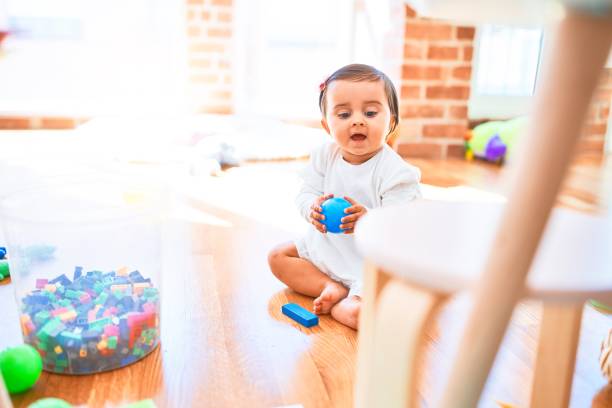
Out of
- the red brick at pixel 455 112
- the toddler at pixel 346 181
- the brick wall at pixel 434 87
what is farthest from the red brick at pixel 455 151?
the toddler at pixel 346 181

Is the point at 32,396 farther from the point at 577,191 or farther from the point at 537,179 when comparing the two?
the point at 577,191

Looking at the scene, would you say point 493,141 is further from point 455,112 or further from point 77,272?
point 77,272

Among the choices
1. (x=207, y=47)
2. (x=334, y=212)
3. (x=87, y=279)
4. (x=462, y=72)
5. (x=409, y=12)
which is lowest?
(x=87, y=279)

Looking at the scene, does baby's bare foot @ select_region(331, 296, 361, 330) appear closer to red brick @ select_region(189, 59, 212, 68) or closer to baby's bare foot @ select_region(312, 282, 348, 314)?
baby's bare foot @ select_region(312, 282, 348, 314)

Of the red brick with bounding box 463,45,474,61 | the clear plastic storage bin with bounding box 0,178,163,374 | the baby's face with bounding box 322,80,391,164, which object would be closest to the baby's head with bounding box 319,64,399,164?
the baby's face with bounding box 322,80,391,164

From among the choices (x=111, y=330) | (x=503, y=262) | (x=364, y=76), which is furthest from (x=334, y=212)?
(x=503, y=262)

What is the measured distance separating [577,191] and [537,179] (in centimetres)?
195

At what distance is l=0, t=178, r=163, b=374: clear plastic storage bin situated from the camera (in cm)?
86

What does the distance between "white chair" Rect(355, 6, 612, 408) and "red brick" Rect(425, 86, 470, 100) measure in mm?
2213

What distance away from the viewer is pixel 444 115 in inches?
112

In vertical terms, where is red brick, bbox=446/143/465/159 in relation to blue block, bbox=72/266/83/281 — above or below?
below

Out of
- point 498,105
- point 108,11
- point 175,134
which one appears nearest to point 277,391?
point 175,134

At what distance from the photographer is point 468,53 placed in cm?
280

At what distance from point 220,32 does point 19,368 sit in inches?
111
